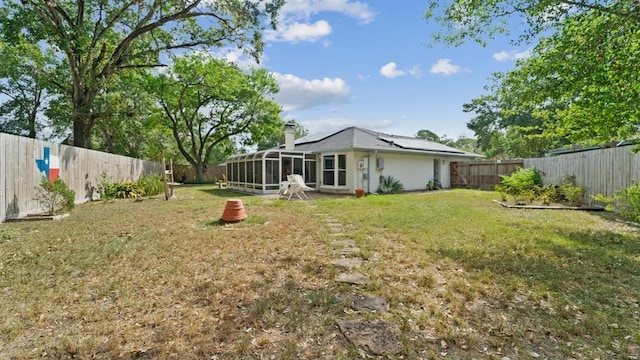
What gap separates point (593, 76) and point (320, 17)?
347 inches

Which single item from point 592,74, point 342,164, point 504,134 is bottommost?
point 342,164

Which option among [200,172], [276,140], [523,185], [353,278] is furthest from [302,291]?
[276,140]

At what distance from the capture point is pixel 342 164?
543 inches

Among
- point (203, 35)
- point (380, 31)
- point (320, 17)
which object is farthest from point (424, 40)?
point (203, 35)

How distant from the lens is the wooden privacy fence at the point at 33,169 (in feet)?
20.0

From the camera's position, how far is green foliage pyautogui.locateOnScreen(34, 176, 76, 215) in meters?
6.78

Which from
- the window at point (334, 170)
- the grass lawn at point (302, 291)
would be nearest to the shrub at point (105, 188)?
the grass lawn at point (302, 291)

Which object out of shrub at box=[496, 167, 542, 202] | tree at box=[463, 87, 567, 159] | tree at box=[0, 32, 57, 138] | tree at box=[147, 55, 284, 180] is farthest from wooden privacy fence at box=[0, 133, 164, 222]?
tree at box=[463, 87, 567, 159]

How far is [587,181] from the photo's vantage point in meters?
9.01

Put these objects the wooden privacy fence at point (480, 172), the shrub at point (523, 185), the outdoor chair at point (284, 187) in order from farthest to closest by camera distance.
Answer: the wooden privacy fence at point (480, 172)
the outdoor chair at point (284, 187)
the shrub at point (523, 185)

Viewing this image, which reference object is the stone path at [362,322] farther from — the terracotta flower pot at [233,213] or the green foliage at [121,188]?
the green foliage at [121,188]

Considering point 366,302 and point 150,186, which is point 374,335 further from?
point 150,186

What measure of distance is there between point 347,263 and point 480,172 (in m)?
15.7

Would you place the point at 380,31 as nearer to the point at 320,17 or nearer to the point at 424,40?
the point at 320,17
